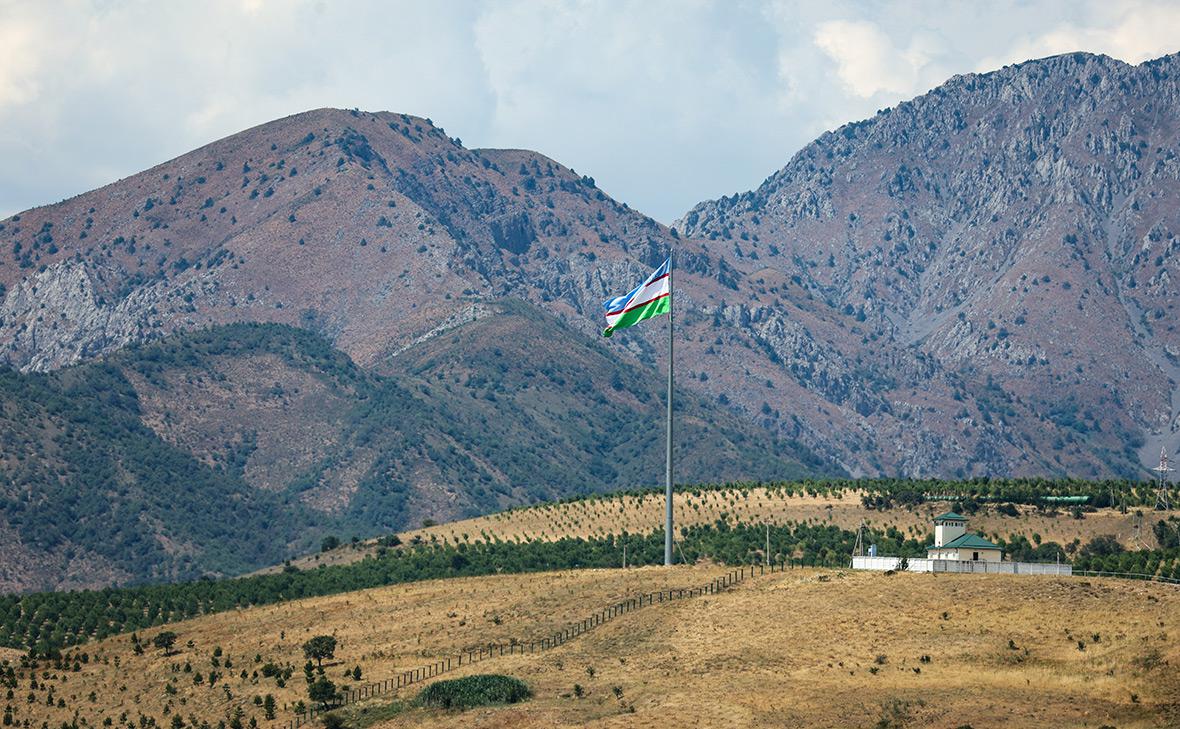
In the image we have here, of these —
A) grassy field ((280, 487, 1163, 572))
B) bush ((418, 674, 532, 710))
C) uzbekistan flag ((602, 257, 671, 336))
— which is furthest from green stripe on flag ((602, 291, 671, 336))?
grassy field ((280, 487, 1163, 572))

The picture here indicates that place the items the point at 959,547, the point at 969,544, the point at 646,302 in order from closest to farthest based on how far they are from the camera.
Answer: the point at 646,302, the point at 959,547, the point at 969,544

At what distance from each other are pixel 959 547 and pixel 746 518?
2143 inches

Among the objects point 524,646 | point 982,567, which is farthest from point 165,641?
point 982,567

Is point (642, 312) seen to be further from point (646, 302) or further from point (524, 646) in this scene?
point (524, 646)

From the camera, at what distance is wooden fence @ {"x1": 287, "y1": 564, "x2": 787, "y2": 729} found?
10031cm

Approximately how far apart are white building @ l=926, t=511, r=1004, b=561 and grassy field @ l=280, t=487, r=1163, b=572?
2979 centimetres

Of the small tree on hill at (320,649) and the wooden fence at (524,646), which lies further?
the small tree on hill at (320,649)

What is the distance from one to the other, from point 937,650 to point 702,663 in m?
12.2

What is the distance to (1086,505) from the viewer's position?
159 metres

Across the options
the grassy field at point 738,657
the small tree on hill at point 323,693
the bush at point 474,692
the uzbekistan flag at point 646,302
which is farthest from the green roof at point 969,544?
the small tree on hill at point 323,693

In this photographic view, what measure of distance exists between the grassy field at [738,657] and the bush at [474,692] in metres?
1.08

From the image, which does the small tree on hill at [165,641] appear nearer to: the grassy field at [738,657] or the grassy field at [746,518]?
the grassy field at [738,657]

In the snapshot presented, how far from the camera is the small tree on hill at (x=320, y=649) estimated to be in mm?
110188

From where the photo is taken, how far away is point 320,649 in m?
110
